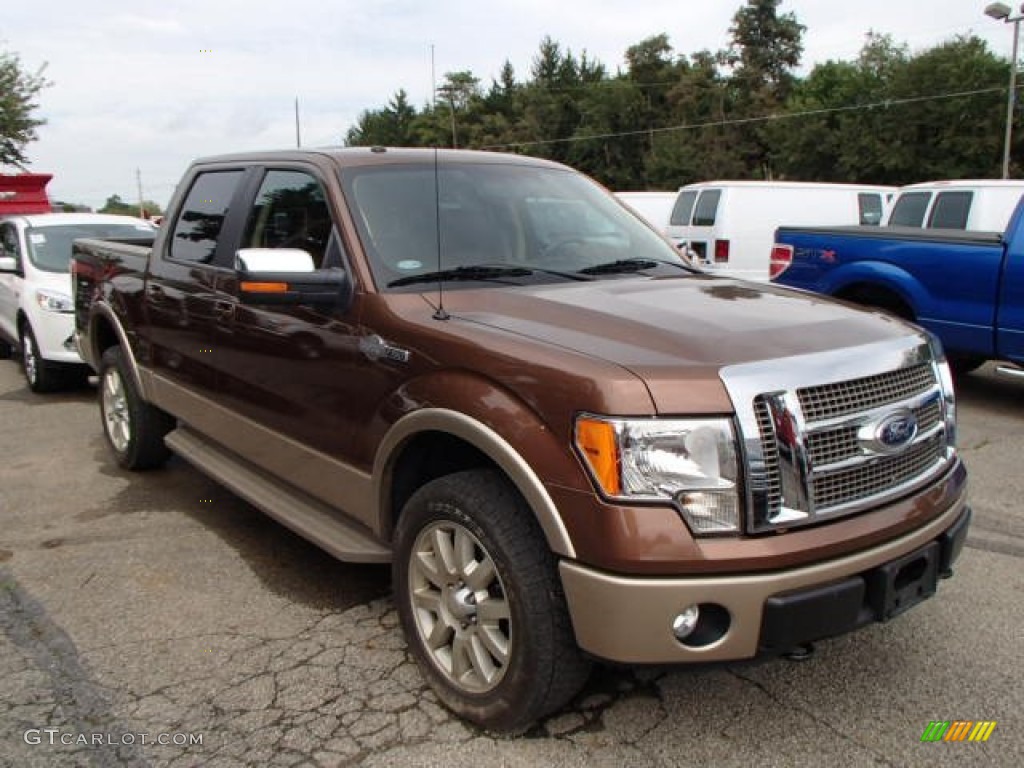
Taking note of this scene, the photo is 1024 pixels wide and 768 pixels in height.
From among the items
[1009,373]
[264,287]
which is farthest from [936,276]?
[264,287]

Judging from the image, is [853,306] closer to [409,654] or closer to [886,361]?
[886,361]

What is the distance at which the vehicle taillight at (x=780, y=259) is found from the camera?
8062 millimetres

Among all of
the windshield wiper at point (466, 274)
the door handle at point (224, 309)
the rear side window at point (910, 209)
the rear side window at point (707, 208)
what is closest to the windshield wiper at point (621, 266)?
the windshield wiper at point (466, 274)

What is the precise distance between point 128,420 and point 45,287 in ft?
10.3

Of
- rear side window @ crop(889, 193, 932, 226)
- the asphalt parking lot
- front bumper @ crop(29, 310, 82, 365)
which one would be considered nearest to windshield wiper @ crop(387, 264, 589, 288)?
the asphalt parking lot

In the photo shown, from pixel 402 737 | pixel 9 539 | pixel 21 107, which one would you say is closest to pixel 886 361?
pixel 402 737

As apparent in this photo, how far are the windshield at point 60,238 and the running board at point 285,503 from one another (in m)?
4.26

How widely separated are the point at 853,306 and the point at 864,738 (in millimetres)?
1489

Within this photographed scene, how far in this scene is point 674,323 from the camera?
274 centimetres

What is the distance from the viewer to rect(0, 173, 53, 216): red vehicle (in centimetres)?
1725

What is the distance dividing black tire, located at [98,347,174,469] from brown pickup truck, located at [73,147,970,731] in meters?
1.38

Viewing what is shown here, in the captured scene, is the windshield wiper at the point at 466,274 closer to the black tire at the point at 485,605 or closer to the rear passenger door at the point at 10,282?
the black tire at the point at 485,605

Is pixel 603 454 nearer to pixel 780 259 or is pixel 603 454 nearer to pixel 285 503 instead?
pixel 285 503

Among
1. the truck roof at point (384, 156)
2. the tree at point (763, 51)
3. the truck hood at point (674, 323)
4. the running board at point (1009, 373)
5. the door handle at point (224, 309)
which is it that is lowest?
the running board at point (1009, 373)
